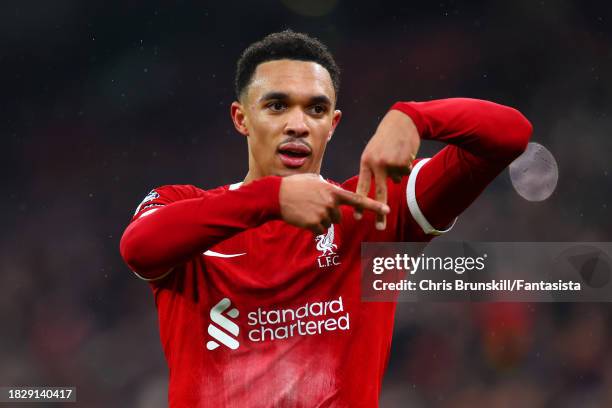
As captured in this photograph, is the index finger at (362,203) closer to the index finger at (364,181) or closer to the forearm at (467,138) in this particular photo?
the index finger at (364,181)

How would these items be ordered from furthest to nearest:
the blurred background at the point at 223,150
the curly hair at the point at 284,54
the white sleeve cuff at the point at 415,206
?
1. the blurred background at the point at 223,150
2. the curly hair at the point at 284,54
3. the white sleeve cuff at the point at 415,206

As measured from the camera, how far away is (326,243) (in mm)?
2420

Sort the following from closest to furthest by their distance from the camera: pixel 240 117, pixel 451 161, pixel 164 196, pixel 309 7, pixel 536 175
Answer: pixel 451 161
pixel 164 196
pixel 240 117
pixel 536 175
pixel 309 7

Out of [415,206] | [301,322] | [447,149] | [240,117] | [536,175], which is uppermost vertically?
[536,175]

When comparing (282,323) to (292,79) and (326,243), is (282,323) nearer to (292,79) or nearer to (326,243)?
(326,243)

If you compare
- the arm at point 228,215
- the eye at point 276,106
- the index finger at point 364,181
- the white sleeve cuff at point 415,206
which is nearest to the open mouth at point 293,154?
the eye at point 276,106

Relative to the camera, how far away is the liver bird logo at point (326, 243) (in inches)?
94.9

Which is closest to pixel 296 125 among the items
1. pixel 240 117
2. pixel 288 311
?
pixel 240 117

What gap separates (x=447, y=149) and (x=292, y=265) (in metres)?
0.57

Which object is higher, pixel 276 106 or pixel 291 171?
pixel 276 106

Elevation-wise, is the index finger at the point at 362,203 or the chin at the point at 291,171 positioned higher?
the chin at the point at 291,171

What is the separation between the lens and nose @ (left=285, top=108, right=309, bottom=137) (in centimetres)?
248

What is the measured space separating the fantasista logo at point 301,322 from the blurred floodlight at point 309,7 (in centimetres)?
458

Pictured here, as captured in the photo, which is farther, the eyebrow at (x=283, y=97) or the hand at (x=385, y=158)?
the eyebrow at (x=283, y=97)
